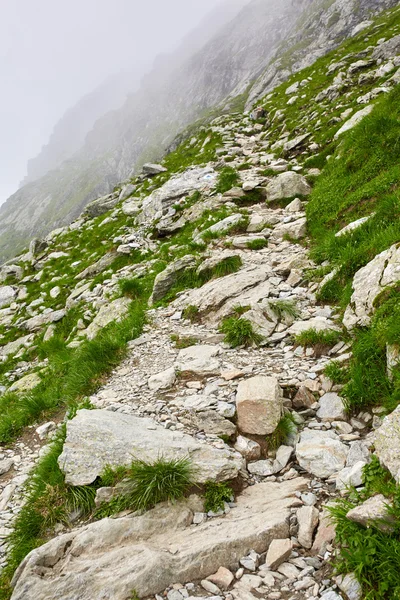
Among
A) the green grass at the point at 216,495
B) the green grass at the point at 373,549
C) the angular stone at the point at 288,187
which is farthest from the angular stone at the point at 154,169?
the green grass at the point at 373,549

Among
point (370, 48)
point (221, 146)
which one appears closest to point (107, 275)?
point (221, 146)

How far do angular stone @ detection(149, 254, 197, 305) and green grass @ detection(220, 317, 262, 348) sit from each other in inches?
196

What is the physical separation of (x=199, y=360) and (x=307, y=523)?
185 inches

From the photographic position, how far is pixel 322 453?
5.25m

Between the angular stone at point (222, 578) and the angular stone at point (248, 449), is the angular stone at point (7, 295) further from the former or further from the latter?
the angular stone at point (222, 578)

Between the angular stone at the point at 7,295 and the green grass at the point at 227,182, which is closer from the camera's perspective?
the green grass at the point at 227,182

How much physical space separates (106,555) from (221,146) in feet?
115

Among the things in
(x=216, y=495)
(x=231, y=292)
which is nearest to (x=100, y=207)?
(x=231, y=292)

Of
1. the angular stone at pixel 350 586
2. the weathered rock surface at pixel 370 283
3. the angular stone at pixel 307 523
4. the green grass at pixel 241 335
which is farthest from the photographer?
the green grass at pixel 241 335

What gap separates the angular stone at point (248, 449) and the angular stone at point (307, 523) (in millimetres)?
1364

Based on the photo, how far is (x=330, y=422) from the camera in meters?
5.98

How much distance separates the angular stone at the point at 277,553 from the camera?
4027 mm

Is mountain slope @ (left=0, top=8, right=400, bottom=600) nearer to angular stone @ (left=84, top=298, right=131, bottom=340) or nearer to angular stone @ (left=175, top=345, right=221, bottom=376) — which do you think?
angular stone @ (left=175, top=345, right=221, bottom=376)

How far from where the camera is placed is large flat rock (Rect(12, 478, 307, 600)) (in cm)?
405
